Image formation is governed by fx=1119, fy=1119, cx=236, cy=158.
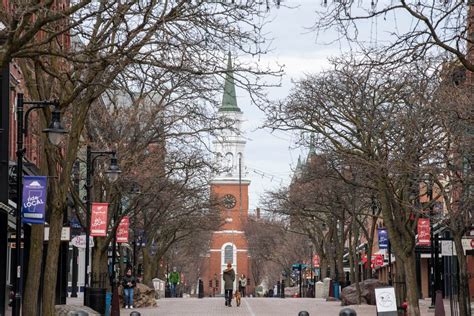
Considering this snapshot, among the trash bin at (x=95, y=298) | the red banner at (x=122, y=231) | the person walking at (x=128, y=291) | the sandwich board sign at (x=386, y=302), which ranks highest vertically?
the red banner at (x=122, y=231)

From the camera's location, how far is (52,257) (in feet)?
88.2

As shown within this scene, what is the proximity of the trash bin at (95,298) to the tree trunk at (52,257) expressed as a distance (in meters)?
6.91

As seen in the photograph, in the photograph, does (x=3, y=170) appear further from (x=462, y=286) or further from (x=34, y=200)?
(x=462, y=286)

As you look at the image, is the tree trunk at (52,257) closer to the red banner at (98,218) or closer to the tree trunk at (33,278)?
the tree trunk at (33,278)

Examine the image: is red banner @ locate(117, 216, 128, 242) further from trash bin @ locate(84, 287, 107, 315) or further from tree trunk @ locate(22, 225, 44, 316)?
tree trunk @ locate(22, 225, 44, 316)

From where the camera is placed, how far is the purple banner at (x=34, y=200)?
25.9m

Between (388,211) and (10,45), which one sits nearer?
(10,45)

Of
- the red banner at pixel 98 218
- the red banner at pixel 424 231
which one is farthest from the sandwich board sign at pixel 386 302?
the red banner at pixel 424 231

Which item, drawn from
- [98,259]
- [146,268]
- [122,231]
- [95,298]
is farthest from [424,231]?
[146,268]

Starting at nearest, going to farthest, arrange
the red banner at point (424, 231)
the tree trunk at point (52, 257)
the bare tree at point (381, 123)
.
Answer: the tree trunk at point (52, 257) → the bare tree at point (381, 123) → the red banner at point (424, 231)

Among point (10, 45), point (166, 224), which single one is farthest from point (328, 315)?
point (166, 224)

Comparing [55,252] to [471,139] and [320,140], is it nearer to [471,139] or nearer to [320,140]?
[471,139]

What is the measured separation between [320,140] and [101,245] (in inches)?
367

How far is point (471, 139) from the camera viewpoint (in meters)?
23.2
